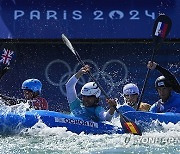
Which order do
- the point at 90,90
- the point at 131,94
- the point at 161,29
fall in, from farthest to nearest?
1. the point at 161,29
2. the point at 131,94
3. the point at 90,90

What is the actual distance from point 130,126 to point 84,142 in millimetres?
774

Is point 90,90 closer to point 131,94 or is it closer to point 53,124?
point 53,124

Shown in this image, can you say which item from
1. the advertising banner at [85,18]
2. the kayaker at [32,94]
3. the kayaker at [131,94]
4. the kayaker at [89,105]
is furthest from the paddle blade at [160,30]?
the advertising banner at [85,18]

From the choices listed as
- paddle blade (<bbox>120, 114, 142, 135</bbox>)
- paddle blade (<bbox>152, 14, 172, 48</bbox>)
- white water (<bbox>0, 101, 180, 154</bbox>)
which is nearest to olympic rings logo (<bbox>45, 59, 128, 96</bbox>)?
paddle blade (<bbox>152, 14, 172, 48</bbox>)

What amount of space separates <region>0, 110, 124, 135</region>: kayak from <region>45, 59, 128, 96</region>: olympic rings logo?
5278 mm

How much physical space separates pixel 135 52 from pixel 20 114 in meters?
5.94

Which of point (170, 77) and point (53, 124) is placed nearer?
point (53, 124)

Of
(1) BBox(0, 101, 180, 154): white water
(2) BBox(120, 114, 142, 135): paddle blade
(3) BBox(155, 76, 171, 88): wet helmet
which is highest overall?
(3) BBox(155, 76, 171, 88): wet helmet

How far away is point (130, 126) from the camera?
787 cm

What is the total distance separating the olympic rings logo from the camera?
13430 mm

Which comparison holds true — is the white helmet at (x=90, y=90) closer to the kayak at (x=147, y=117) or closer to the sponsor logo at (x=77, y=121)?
the sponsor logo at (x=77, y=121)

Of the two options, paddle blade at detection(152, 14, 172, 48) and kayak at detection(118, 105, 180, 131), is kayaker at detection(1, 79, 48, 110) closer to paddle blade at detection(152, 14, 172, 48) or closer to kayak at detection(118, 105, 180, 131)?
kayak at detection(118, 105, 180, 131)

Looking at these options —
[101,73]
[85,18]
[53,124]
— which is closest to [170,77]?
[53,124]

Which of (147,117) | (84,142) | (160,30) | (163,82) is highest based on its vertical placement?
(160,30)
